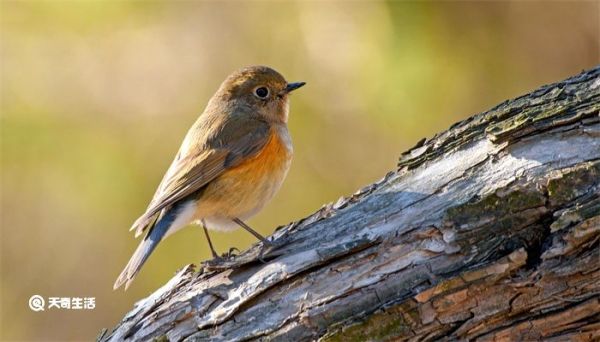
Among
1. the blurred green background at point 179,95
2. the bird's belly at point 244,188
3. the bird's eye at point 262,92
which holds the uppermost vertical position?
the blurred green background at point 179,95

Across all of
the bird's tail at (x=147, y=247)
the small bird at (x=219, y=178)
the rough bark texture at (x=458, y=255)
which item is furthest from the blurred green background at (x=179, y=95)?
the rough bark texture at (x=458, y=255)

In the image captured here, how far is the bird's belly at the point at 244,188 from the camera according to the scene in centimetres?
443

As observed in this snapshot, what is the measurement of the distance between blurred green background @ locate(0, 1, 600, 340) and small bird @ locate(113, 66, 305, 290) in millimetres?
1518

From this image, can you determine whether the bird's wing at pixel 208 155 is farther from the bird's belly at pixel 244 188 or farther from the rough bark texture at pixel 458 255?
the rough bark texture at pixel 458 255

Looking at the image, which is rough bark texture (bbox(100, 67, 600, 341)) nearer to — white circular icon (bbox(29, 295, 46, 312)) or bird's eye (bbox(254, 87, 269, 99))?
bird's eye (bbox(254, 87, 269, 99))

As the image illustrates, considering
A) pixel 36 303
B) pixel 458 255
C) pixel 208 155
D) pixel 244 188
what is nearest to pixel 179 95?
pixel 36 303

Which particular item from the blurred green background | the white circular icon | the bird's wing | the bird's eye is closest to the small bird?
the bird's wing

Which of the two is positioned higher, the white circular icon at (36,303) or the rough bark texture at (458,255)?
the white circular icon at (36,303)

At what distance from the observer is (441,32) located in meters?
6.02

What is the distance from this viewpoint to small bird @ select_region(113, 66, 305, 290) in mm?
4281

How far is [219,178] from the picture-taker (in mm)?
4438

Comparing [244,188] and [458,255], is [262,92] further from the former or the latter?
[458,255]

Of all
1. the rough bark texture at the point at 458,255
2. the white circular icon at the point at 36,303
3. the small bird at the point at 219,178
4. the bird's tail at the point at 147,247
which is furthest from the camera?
the white circular icon at the point at 36,303

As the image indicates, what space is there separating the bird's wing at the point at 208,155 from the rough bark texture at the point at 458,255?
2.68 ft
